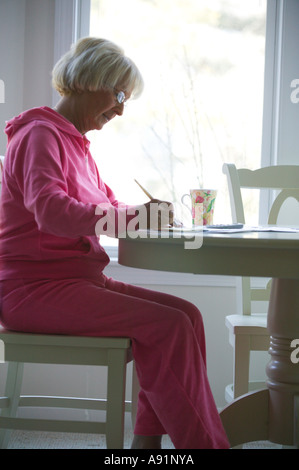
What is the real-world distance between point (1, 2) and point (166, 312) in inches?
64.9

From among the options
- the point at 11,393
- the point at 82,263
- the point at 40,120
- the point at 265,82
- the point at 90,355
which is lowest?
the point at 11,393

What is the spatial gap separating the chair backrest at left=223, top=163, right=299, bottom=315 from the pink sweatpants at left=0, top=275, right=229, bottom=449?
82cm

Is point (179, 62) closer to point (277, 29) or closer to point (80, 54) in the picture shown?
point (277, 29)

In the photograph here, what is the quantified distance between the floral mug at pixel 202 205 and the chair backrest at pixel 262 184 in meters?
0.39

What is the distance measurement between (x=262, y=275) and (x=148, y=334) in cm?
34

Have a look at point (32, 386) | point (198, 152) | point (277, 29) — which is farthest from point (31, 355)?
point (277, 29)

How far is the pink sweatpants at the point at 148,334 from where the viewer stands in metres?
1.29

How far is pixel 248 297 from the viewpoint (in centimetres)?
209

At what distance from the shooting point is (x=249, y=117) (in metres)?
2.64

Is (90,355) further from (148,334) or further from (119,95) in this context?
(119,95)

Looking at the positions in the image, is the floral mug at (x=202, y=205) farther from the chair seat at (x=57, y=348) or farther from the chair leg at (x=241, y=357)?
the chair seat at (x=57, y=348)

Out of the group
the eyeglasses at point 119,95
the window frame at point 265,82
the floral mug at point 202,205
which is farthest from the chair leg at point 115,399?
the window frame at point 265,82

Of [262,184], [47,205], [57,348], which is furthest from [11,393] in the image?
[262,184]

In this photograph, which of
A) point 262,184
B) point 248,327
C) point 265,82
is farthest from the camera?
point 265,82
